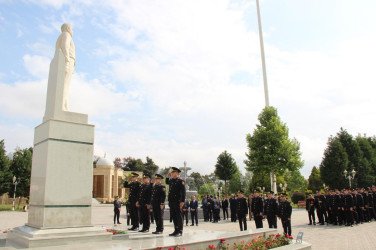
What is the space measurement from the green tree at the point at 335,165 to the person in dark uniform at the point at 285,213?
3522cm

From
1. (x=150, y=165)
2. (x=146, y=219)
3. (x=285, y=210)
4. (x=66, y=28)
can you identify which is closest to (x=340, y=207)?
(x=285, y=210)

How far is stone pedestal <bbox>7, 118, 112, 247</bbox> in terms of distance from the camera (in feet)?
18.0

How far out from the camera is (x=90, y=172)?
6.14 m

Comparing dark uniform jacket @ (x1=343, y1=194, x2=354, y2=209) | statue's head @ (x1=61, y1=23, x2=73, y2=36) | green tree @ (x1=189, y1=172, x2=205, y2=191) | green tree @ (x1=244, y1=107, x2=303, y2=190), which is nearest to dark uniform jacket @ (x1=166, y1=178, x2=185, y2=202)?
statue's head @ (x1=61, y1=23, x2=73, y2=36)

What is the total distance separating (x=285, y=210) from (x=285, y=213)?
103mm

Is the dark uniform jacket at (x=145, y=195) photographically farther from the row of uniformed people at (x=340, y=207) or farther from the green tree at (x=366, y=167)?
the green tree at (x=366, y=167)

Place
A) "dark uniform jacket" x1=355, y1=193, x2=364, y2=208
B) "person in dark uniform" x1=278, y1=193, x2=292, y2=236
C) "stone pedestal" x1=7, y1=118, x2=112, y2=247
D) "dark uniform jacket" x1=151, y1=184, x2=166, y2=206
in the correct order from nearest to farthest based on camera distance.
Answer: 1. "stone pedestal" x1=7, y1=118, x2=112, y2=247
2. "dark uniform jacket" x1=151, y1=184, x2=166, y2=206
3. "person in dark uniform" x1=278, y1=193, x2=292, y2=236
4. "dark uniform jacket" x1=355, y1=193, x2=364, y2=208

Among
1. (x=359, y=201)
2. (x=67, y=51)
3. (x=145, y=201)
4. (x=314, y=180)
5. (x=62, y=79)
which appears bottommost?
(x=359, y=201)

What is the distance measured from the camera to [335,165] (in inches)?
1660

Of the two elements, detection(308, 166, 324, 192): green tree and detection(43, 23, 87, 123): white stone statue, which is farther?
detection(308, 166, 324, 192): green tree

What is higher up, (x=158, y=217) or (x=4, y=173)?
(x=4, y=173)

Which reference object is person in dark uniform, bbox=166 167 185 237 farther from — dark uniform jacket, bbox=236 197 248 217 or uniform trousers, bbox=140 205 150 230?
dark uniform jacket, bbox=236 197 248 217

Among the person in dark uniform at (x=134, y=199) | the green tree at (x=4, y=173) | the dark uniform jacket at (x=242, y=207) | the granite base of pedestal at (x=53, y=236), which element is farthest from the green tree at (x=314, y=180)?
the granite base of pedestal at (x=53, y=236)

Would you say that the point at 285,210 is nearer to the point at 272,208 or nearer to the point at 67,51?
the point at 272,208
